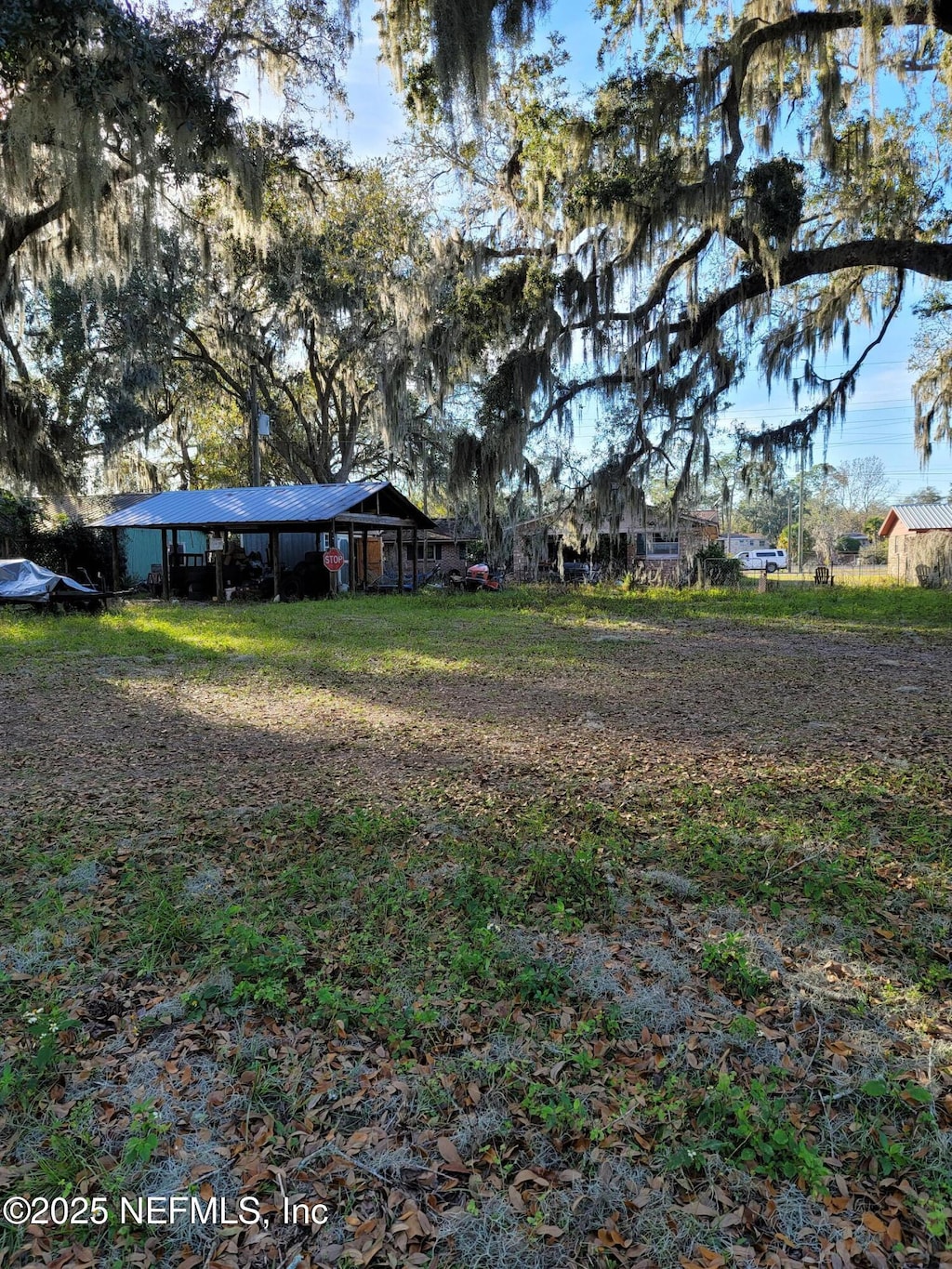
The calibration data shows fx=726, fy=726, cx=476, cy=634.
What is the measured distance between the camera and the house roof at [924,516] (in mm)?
28109

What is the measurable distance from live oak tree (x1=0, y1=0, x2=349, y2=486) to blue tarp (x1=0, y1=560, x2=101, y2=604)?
230 inches

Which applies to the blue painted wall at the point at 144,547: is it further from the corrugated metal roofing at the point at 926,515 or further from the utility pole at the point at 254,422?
the corrugated metal roofing at the point at 926,515

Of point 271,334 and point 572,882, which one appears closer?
point 572,882

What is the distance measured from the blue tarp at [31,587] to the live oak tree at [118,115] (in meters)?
5.84

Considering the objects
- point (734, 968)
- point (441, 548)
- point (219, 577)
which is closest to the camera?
point (734, 968)

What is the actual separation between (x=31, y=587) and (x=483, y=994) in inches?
572

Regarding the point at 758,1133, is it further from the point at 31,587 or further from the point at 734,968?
the point at 31,587

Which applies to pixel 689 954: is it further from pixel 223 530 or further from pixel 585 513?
pixel 223 530

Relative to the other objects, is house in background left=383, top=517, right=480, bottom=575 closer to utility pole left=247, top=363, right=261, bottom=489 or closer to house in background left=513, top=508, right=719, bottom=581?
house in background left=513, top=508, right=719, bottom=581

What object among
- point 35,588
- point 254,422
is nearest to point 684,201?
point 35,588

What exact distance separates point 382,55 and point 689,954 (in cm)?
1013

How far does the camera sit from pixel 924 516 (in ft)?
96.0

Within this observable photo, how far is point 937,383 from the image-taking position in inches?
520

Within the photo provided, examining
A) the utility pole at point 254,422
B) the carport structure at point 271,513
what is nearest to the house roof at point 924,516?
the carport structure at point 271,513
